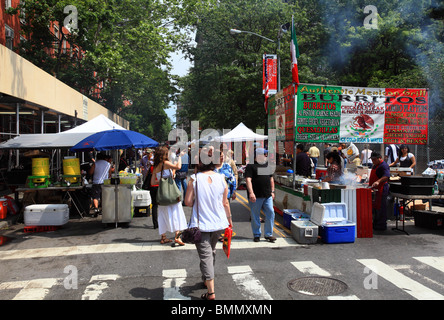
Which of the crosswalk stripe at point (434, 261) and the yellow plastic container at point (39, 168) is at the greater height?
the yellow plastic container at point (39, 168)

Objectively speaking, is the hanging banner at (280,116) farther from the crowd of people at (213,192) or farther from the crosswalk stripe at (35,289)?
the crosswalk stripe at (35,289)

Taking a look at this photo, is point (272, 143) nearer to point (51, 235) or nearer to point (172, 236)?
point (172, 236)

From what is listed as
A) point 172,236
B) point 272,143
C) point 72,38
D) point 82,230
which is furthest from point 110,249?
point 72,38

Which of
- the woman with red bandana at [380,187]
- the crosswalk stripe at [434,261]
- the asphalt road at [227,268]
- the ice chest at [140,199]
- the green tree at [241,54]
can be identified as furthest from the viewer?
the green tree at [241,54]

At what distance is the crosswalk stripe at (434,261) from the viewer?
20.4 ft

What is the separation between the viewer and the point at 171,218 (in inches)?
286

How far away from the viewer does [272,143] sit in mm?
12594

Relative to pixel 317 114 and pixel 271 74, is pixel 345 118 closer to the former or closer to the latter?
pixel 317 114

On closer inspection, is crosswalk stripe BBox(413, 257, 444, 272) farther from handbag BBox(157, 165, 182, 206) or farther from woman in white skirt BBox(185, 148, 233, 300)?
handbag BBox(157, 165, 182, 206)

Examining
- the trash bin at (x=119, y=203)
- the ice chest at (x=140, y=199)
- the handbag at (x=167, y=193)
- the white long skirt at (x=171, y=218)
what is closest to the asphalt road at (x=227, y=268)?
the white long skirt at (x=171, y=218)

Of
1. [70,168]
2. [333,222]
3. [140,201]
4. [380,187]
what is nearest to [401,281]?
[333,222]

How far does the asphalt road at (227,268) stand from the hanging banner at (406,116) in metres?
2.82
